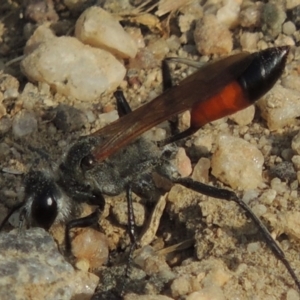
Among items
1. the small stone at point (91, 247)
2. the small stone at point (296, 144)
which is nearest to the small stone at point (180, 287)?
the small stone at point (91, 247)

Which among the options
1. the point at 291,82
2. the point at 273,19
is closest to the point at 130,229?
the point at 291,82

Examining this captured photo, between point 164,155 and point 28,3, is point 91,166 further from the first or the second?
point 28,3

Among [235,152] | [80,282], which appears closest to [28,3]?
[235,152]

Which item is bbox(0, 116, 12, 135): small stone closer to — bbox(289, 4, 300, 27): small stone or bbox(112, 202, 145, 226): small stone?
bbox(112, 202, 145, 226): small stone

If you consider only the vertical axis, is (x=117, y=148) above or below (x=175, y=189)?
above

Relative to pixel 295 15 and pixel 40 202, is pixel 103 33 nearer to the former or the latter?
pixel 295 15

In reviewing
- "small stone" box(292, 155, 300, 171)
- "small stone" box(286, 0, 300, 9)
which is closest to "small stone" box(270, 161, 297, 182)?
"small stone" box(292, 155, 300, 171)

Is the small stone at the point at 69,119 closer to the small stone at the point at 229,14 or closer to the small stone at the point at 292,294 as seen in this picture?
the small stone at the point at 229,14
